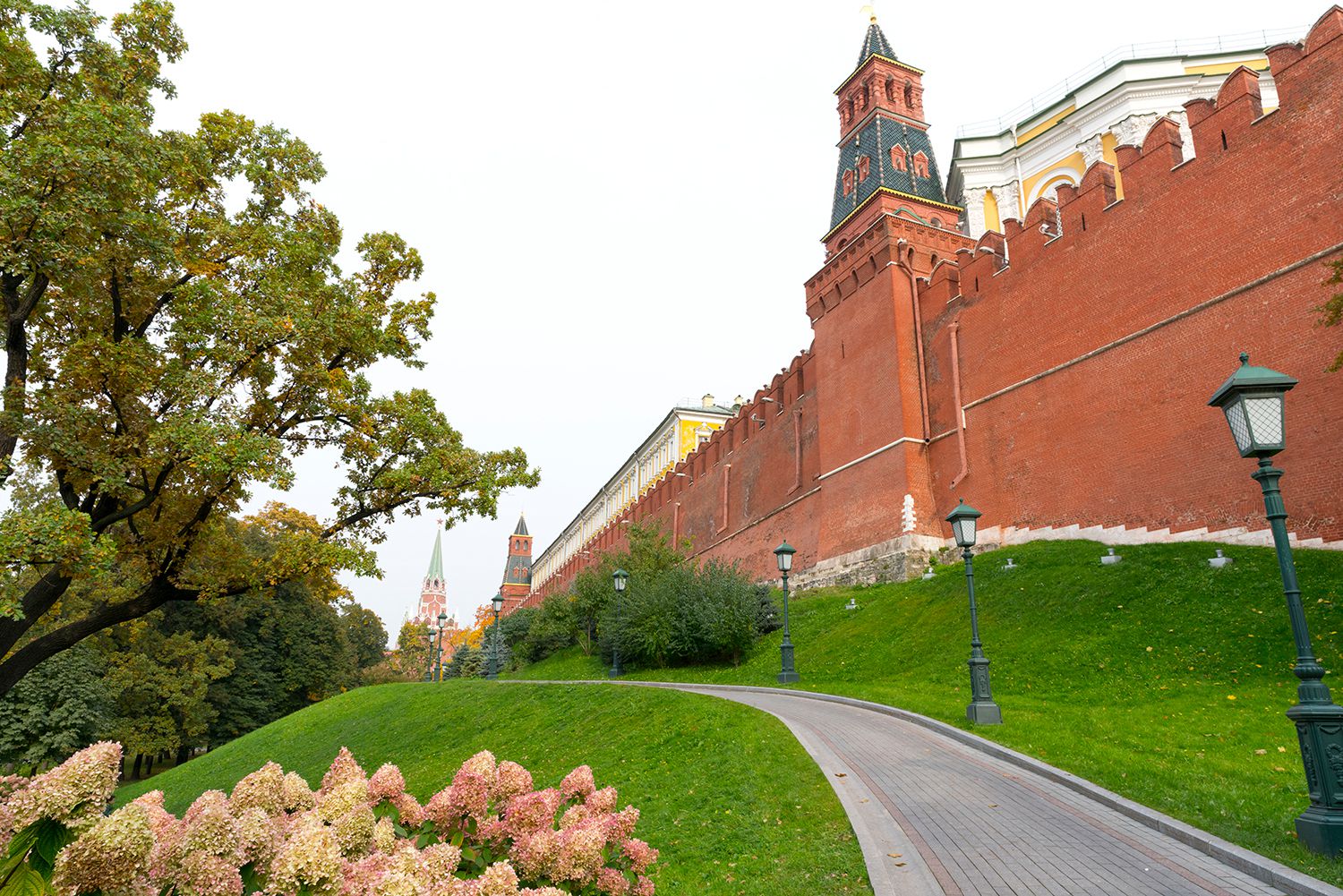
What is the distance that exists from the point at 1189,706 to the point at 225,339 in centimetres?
1428

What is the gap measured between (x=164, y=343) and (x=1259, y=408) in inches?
507

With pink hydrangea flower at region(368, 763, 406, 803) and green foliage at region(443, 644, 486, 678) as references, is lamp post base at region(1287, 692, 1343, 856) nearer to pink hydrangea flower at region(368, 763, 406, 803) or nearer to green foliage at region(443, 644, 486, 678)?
pink hydrangea flower at region(368, 763, 406, 803)

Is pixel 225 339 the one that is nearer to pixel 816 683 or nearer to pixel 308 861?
pixel 308 861

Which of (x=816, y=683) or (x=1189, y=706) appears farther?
(x=816, y=683)

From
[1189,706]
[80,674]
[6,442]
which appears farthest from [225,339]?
[80,674]

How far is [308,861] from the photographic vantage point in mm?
2303

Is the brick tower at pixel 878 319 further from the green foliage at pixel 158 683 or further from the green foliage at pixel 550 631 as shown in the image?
the green foliage at pixel 158 683

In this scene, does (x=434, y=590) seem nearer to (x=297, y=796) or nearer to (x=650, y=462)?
(x=650, y=462)

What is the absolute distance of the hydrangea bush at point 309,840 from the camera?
2.18 meters

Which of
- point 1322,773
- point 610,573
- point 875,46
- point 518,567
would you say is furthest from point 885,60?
point 518,567

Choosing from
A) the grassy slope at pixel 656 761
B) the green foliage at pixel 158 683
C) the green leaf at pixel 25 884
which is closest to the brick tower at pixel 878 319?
the grassy slope at pixel 656 761

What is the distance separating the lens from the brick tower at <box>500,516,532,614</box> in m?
106

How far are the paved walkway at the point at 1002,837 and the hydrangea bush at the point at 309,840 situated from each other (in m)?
2.87

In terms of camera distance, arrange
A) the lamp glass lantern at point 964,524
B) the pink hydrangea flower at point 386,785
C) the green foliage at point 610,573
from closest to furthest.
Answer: the pink hydrangea flower at point 386,785, the lamp glass lantern at point 964,524, the green foliage at point 610,573
